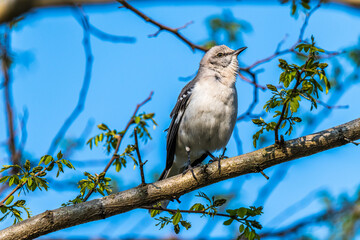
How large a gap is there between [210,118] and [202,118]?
0.11m

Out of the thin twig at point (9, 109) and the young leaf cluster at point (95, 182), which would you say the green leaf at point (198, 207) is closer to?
the young leaf cluster at point (95, 182)

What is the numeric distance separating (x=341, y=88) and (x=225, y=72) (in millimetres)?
2348

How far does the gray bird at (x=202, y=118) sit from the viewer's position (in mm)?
5340

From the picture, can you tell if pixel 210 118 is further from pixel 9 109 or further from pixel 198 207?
pixel 9 109

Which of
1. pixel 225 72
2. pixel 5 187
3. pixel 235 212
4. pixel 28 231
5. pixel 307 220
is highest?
pixel 225 72

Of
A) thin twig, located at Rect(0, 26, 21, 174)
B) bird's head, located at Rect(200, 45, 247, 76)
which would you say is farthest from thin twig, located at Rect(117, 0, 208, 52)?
thin twig, located at Rect(0, 26, 21, 174)

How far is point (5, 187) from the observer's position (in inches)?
209

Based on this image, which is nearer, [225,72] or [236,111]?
[236,111]

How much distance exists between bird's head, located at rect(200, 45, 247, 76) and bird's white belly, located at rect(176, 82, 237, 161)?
60 centimetres

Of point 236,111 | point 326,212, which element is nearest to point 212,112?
point 236,111

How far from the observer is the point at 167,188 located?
4.09m

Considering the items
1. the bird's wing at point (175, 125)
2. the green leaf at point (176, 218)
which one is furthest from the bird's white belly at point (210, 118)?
the green leaf at point (176, 218)

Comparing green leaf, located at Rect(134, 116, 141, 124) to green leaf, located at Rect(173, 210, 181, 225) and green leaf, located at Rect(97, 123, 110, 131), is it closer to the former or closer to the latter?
green leaf, located at Rect(97, 123, 110, 131)

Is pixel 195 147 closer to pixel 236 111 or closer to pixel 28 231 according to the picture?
pixel 236 111
